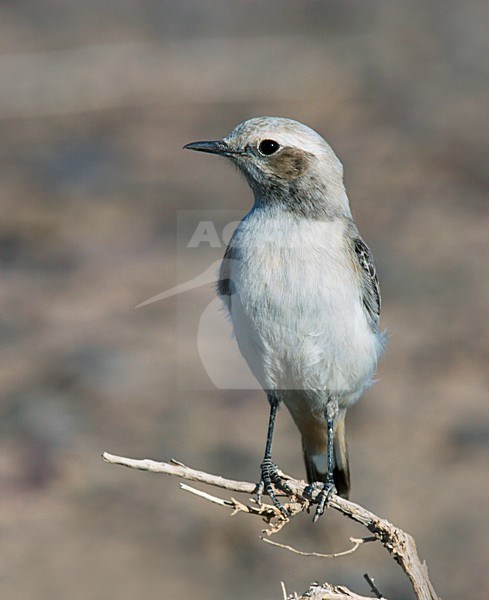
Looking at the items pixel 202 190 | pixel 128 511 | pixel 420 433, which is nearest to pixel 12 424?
pixel 128 511

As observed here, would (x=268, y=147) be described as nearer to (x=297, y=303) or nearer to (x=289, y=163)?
(x=289, y=163)

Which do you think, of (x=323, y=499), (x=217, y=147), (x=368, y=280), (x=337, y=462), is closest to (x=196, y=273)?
(x=337, y=462)

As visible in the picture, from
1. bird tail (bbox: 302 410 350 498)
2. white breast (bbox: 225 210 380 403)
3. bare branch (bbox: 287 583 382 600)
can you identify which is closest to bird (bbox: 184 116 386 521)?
white breast (bbox: 225 210 380 403)

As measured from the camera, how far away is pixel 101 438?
11586 mm

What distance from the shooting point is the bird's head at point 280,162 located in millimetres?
5684

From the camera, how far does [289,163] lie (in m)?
5.71

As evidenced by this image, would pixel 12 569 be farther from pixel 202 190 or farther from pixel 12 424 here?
pixel 202 190

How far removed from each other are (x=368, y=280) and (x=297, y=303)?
0.64 m

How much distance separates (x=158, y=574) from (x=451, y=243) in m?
7.55

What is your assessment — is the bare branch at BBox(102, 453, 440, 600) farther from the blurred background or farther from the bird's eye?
the blurred background

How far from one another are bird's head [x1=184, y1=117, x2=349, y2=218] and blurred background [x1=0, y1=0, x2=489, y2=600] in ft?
15.8

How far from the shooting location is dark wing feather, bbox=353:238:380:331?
231 inches

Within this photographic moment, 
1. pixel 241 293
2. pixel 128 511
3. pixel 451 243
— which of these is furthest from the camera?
pixel 451 243

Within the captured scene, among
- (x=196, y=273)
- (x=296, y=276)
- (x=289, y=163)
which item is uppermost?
(x=289, y=163)
